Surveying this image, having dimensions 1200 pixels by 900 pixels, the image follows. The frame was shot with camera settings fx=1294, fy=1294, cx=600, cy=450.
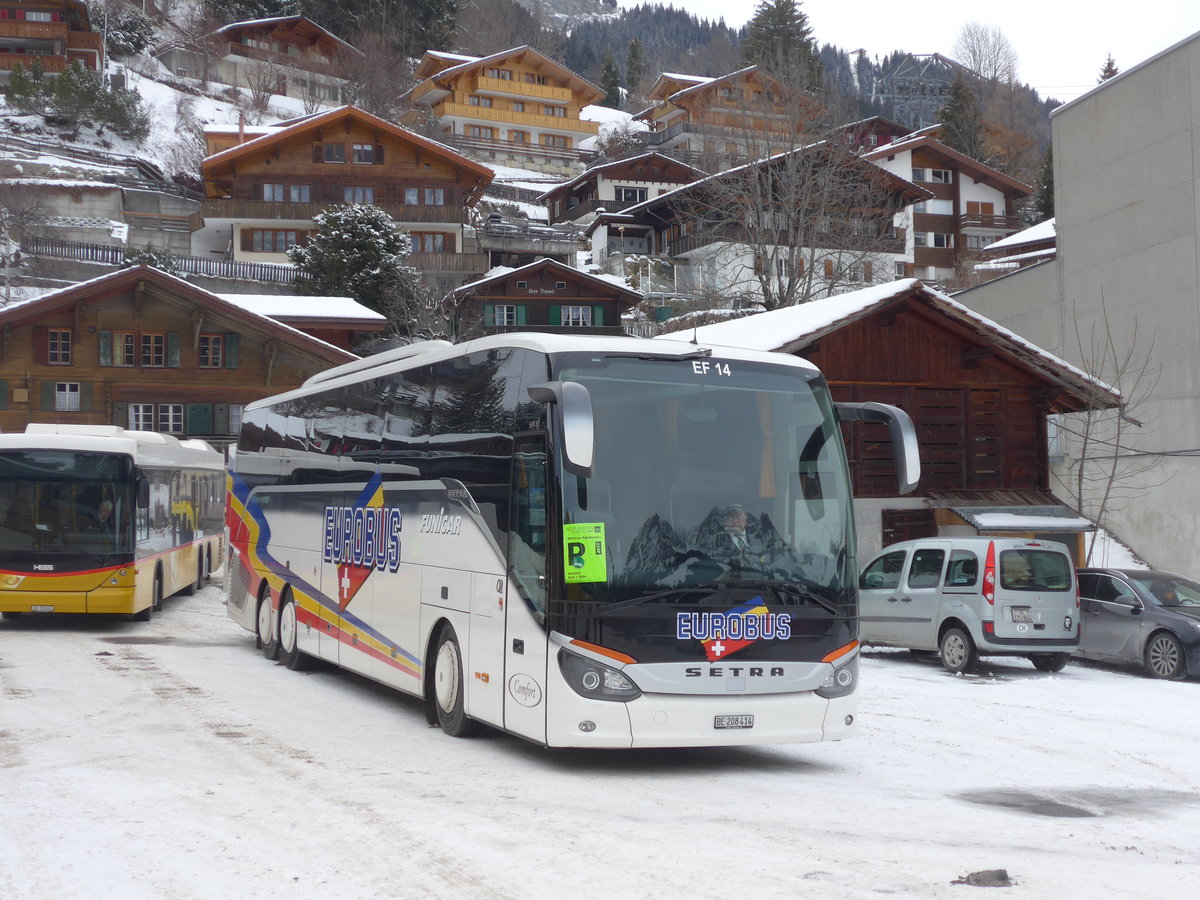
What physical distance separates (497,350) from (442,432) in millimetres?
1114

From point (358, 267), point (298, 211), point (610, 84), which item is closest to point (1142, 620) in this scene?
point (358, 267)

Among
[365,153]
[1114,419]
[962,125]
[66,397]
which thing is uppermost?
[962,125]

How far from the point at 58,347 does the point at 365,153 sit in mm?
30130

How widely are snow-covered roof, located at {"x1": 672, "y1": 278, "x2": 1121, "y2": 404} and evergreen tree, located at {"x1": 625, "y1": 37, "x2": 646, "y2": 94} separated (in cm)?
13198

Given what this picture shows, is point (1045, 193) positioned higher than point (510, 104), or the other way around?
point (510, 104)

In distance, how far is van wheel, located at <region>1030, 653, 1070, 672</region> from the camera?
1775 cm

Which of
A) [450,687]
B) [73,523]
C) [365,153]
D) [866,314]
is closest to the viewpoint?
[450,687]

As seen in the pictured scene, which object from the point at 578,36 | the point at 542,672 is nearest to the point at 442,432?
the point at 542,672

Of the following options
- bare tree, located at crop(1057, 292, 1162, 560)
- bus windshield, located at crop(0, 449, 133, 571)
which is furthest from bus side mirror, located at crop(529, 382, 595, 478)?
bare tree, located at crop(1057, 292, 1162, 560)

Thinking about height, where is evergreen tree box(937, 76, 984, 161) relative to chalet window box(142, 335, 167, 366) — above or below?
above

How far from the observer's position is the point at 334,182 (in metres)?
71.1

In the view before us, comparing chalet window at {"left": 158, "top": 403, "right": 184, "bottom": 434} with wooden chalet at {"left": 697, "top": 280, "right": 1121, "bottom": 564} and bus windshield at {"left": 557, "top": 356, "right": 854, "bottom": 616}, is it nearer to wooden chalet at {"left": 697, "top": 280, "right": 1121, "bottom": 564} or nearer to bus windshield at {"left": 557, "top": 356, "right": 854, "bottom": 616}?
wooden chalet at {"left": 697, "top": 280, "right": 1121, "bottom": 564}

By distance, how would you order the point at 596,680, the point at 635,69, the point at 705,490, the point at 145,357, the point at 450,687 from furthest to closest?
the point at 635,69
the point at 145,357
the point at 450,687
the point at 705,490
the point at 596,680

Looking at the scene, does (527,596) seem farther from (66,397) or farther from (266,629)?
(66,397)
